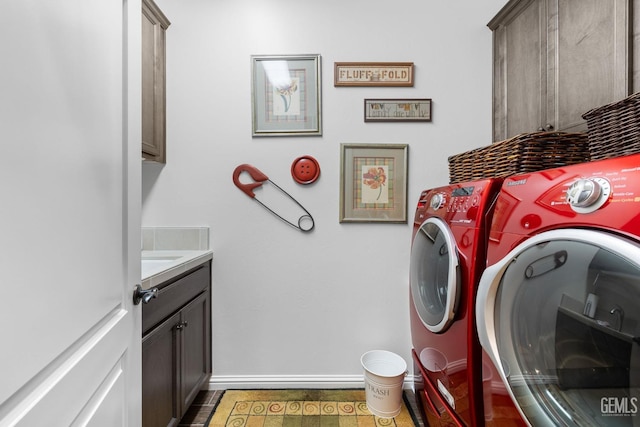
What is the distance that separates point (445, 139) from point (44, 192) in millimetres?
1755

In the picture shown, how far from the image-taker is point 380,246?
1632 millimetres

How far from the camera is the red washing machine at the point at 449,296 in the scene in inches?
35.5

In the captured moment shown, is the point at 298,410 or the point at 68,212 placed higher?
the point at 68,212

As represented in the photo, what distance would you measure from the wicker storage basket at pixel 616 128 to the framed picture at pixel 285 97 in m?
1.19

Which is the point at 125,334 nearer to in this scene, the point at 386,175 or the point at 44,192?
the point at 44,192

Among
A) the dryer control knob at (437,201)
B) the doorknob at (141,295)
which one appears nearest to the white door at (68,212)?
the doorknob at (141,295)

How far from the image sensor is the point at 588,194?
0.56 m

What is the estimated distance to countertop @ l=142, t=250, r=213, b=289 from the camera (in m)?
1.00

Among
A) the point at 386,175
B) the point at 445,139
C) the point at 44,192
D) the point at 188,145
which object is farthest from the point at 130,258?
the point at 445,139

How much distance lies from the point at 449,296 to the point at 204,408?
1461mm

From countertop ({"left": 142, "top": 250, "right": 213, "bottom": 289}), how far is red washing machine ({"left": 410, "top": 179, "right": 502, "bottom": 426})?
1.11 metres

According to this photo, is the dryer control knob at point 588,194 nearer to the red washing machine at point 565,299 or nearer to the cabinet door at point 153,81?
the red washing machine at point 565,299

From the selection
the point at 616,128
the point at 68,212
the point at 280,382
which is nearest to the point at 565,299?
the point at 616,128

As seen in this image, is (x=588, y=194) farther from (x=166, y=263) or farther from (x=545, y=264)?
(x=166, y=263)
